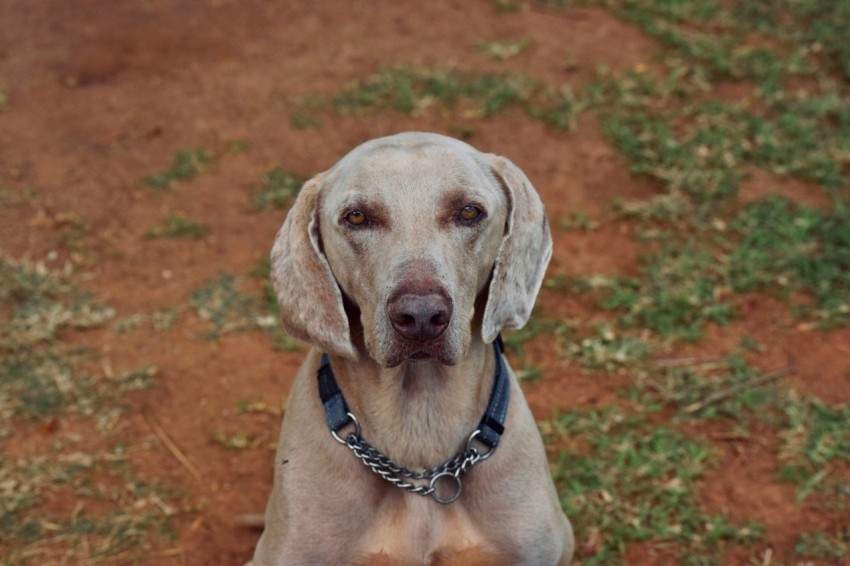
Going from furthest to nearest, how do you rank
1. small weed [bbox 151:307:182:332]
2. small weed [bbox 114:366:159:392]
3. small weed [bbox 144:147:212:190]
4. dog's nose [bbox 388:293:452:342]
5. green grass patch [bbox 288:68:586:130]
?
green grass patch [bbox 288:68:586:130] < small weed [bbox 144:147:212:190] < small weed [bbox 151:307:182:332] < small weed [bbox 114:366:159:392] < dog's nose [bbox 388:293:452:342]

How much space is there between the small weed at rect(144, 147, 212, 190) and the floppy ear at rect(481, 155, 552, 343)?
3.60 m

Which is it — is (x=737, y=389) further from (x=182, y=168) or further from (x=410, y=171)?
(x=182, y=168)

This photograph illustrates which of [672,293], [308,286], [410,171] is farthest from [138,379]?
[672,293]

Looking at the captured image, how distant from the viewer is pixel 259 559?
3.18 metres

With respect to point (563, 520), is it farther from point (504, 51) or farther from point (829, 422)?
point (504, 51)

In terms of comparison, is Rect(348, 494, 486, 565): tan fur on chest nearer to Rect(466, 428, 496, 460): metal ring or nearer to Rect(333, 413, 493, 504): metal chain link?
Rect(333, 413, 493, 504): metal chain link

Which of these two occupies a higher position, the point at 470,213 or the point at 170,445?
the point at 470,213

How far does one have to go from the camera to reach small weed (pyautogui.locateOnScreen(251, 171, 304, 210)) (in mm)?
6008

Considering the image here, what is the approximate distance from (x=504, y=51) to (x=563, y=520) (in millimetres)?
4563

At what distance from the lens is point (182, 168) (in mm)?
6320

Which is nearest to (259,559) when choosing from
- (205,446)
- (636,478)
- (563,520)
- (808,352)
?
(563,520)

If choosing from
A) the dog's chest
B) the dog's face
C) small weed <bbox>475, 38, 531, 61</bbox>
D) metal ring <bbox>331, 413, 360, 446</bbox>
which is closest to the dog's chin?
the dog's face

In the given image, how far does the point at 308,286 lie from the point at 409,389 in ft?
1.40

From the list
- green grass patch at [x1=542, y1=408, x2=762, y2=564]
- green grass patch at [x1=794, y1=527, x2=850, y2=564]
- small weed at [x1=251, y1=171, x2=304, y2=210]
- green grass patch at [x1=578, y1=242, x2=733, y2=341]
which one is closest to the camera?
green grass patch at [x1=794, y1=527, x2=850, y2=564]
